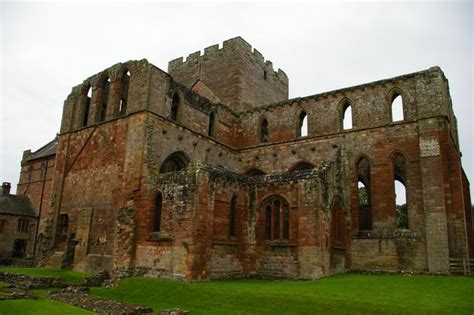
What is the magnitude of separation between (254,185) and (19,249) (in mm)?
28998

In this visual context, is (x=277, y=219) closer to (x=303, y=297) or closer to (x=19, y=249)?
(x=303, y=297)

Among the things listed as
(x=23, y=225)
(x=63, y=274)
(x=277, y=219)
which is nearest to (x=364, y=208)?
(x=277, y=219)

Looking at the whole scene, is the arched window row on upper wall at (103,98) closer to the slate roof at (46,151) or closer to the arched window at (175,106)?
the arched window at (175,106)

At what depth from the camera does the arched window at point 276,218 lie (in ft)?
65.3

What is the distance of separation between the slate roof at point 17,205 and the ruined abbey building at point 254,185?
15824mm

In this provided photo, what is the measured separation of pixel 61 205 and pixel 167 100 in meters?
9.63

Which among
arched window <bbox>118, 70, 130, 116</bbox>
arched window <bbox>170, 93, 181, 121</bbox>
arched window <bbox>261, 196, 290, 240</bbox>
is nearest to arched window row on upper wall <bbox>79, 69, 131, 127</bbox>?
arched window <bbox>118, 70, 130, 116</bbox>

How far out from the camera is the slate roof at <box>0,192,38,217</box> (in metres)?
37.4

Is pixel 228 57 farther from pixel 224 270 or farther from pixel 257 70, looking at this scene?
pixel 224 270

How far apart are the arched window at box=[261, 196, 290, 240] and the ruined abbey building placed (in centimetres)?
7

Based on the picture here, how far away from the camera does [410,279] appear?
57.3 feet

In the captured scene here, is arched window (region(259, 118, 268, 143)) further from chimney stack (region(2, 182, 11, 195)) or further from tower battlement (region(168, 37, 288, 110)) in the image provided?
chimney stack (region(2, 182, 11, 195))

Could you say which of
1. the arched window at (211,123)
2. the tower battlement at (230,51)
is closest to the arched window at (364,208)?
the arched window at (211,123)

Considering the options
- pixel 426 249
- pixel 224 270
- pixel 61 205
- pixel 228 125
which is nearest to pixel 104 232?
pixel 61 205
